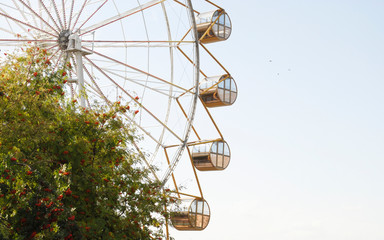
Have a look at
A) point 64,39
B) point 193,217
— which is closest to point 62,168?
point 64,39

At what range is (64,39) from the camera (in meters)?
28.7

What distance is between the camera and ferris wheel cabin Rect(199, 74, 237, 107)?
36875 millimetres

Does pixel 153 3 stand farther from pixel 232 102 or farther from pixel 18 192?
pixel 18 192

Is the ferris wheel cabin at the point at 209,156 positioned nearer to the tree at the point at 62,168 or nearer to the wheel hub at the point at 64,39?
the wheel hub at the point at 64,39

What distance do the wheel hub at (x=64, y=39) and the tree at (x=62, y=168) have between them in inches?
249

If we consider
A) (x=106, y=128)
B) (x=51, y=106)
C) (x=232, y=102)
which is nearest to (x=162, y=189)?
(x=106, y=128)

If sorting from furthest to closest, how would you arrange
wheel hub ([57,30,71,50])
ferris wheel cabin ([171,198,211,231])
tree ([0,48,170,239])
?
ferris wheel cabin ([171,198,211,231]) < wheel hub ([57,30,71,50]) < tree ([0,48,170,239])

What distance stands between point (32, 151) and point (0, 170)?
2.65 metres

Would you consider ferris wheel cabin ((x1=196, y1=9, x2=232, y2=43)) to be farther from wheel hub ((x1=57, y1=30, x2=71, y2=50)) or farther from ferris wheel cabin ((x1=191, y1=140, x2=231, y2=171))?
wheel hub ((x1=57, y1=30, x2=71, y2=50))

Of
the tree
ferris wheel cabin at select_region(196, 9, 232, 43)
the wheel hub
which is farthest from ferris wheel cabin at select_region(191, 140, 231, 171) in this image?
the tree

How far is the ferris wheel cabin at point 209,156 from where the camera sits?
35.9 m

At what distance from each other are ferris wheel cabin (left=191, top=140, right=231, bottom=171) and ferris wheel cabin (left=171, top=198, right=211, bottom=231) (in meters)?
1.75

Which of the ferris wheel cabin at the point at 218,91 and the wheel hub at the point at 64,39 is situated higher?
the ferris wheel cabin at the point at 218,91

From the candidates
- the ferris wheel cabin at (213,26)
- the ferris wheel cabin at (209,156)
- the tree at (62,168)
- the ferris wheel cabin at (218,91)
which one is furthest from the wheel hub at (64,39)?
the ferris wheel cabin at (218,91)
